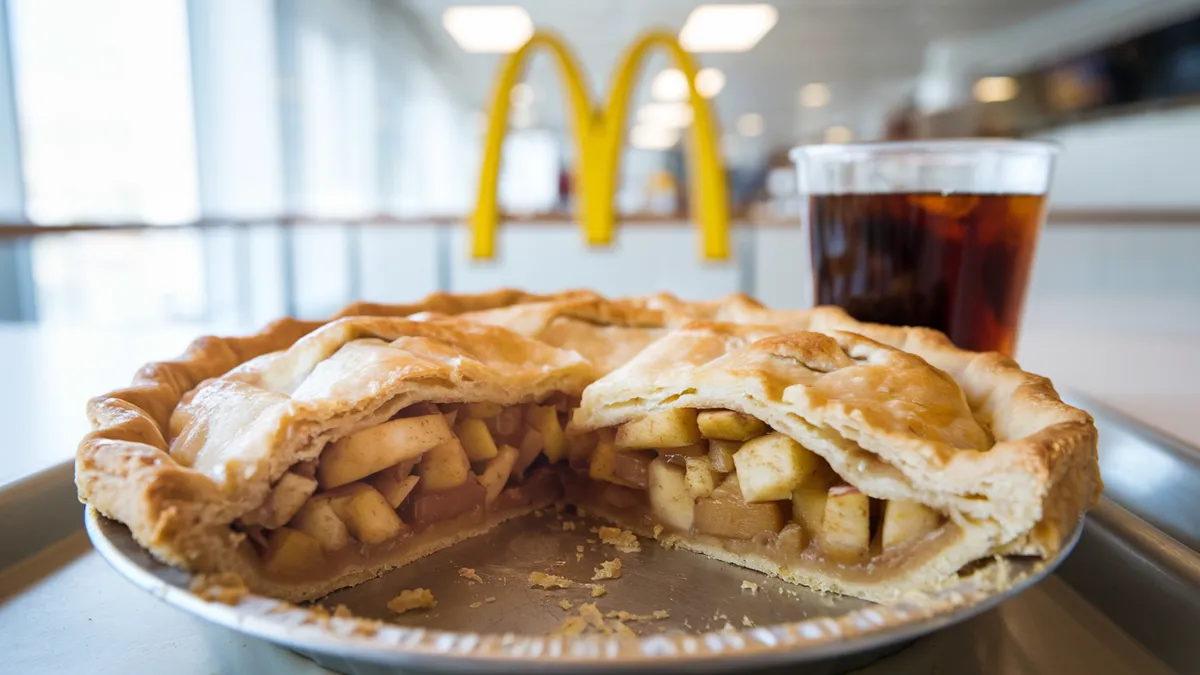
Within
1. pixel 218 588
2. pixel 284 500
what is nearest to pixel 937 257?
pixel 284 500

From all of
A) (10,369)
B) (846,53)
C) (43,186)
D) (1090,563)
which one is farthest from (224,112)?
(846,53)

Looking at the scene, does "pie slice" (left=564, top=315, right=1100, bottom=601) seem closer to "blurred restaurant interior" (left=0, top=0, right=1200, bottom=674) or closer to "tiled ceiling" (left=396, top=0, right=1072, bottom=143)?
"blurred restaurant interior" (left=0, top=0, right=1200, bottom=674)

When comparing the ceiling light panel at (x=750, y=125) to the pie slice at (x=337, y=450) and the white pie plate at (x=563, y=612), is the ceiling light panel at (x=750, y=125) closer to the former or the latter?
the pie slice at (x=337, y=450)

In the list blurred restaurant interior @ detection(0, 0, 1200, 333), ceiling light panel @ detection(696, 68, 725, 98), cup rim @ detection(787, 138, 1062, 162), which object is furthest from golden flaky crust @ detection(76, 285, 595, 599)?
ceiling light panel @ detection(696, 68, 725, 98)

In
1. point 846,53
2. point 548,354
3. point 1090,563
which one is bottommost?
point 1090,563

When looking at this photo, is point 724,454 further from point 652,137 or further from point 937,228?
point 652,137

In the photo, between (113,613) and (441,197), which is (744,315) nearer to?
(113,613)
